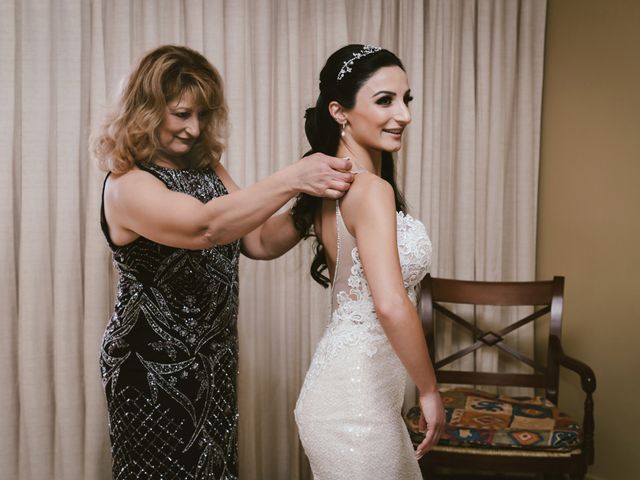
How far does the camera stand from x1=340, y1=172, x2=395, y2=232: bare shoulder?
163cm

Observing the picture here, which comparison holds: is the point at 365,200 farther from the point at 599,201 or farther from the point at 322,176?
the point at 599,201

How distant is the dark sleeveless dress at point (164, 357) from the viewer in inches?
75.9

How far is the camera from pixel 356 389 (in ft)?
5.62

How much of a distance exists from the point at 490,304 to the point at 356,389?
5.37 ft

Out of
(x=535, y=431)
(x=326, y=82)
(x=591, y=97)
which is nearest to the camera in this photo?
(x=326, y=82)

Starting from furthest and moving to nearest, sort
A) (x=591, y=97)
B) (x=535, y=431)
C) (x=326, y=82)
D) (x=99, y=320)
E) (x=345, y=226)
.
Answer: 1. (x=591, y=97)
2. (x=99, y=320)
3. (x=535, y=431)
4. (x=326, y=82)
5. (x=345, y=226)

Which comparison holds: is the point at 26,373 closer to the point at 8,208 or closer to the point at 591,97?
the point at 8,208

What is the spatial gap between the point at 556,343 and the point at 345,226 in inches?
68.2

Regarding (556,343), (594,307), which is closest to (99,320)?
(556,343)

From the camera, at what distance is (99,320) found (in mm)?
2922

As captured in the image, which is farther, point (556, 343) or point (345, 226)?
point (556, 343)

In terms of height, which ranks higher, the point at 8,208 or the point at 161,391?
the point at 8,208

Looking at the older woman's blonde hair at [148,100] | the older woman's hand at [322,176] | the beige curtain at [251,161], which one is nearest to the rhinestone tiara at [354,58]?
the older woman's hand at [322,176]

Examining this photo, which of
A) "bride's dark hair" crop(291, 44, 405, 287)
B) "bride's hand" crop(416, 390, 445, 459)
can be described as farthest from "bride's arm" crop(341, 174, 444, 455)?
"bride's dark hair" crop(291, 44, 405, 287)
